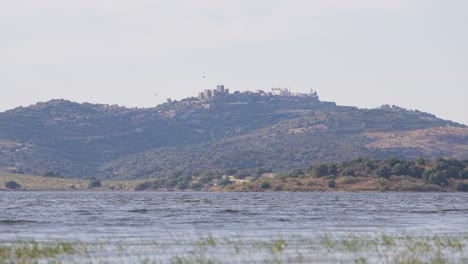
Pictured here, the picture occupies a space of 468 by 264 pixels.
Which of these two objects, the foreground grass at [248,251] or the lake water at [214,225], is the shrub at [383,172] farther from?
the foreground grass at [248,251]

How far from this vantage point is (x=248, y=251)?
44.0 meters

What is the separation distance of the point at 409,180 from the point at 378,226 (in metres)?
123

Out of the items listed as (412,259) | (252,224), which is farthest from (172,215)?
(412,259)

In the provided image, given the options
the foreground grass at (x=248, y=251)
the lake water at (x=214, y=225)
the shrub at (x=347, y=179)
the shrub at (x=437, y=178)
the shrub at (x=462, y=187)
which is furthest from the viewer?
the shrub at (x=347, y=179)

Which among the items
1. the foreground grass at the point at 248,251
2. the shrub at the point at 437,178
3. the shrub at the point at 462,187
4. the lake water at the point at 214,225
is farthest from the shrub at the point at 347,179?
the foreground grass at the point at 248,251

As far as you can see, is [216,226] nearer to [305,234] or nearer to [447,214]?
[305,234]

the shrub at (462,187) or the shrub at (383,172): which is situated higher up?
the shrub at (383,172)

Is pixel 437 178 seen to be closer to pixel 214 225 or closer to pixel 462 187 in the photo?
pixel 462 187

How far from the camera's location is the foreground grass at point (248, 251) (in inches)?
1581

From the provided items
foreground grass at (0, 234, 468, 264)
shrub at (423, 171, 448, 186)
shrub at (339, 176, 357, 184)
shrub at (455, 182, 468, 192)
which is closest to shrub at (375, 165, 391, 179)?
shrub at (339, 176, 357, 184)

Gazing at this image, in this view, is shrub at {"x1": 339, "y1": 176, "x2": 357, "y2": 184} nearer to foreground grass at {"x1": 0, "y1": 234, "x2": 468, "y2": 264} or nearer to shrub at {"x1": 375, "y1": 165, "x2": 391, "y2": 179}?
shrub at {"x1": 375, "y1": 165, "x2": 391, "y2": 179}

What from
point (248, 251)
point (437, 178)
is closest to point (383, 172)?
point (437, 178)

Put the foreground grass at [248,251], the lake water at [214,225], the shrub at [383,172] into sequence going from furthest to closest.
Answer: the shrub at [383,172]
the lake water at [214,225]
the foreground grass at [248,251]

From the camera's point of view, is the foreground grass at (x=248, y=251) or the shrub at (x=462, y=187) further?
the shrub at (x=462, y=187)
